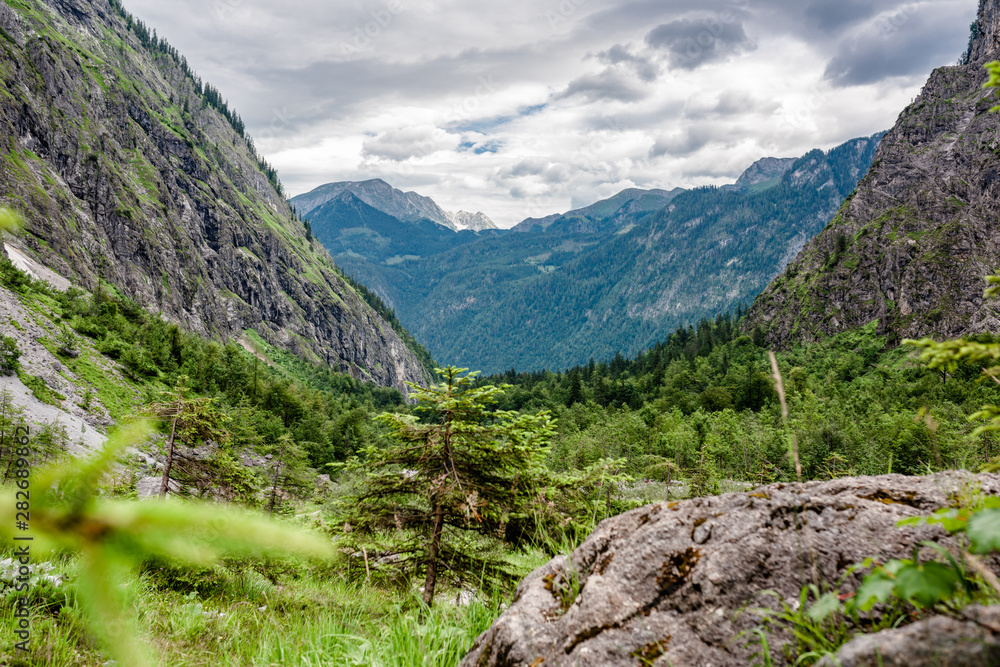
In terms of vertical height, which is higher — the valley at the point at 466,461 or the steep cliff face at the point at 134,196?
the steep cliff face at the point at 134,196

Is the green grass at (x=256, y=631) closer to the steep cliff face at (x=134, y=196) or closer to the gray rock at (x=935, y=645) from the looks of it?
the gray rock at (x=935, y=645)

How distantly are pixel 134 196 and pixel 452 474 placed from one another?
140 m

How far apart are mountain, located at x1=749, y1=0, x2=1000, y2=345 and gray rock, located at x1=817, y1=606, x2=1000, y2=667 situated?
125859 millimetres

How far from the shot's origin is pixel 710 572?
10.1 feet

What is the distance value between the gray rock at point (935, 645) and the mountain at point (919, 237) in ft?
413

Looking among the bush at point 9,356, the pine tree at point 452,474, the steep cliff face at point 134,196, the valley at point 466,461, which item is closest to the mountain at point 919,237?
the valley at point 466,461

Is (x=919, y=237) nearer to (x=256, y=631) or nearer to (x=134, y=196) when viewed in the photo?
(x=256, y=631)

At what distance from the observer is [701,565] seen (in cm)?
315

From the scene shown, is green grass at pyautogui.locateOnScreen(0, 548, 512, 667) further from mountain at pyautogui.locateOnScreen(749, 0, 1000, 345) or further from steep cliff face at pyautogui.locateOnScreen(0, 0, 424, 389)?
mountain at pyautogui.locateOnScreen(749, 0, 1000, 345)

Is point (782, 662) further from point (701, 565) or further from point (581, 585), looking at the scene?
point (581, 585)

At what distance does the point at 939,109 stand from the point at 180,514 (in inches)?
8873

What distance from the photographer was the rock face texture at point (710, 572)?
2.77 m

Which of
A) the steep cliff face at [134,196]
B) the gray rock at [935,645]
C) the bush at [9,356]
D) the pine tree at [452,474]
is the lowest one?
the pine tree at [452,474]

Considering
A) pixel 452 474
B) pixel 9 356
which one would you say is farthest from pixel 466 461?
pixel 9 356
